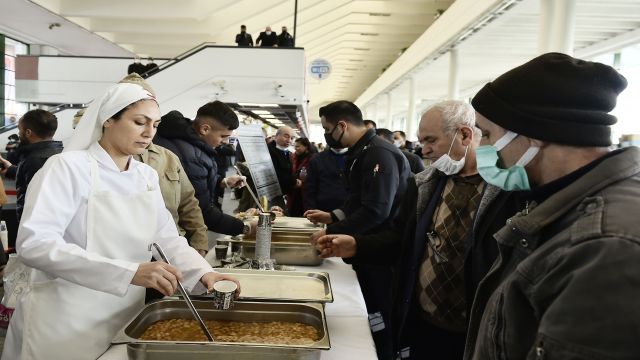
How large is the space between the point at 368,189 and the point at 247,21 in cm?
967

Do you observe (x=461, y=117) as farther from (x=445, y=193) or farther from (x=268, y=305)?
(x=268, y=305)

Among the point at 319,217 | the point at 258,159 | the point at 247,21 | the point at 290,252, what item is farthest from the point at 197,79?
the point at 290,252

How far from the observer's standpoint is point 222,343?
1077 millimetres

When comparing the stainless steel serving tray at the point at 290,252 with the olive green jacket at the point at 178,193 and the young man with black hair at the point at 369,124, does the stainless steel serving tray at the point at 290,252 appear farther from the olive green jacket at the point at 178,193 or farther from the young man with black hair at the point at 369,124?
the young man with black hair at the point at 369,124

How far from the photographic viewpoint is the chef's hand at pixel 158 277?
1204mm

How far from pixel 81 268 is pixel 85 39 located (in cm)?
1193

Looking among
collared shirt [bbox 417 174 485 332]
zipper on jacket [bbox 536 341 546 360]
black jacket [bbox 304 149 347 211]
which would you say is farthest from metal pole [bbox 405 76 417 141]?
zipper on jacket [bbox 536 341 546 360]

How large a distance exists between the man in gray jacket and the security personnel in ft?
4.64

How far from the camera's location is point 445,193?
1827 millimetres

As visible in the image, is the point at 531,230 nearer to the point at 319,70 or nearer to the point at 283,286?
the point at 283,286

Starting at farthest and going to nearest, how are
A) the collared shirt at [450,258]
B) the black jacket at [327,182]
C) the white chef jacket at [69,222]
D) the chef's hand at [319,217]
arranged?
the black jacket at [327,182]
the chef's hand at [319,217]
the collared shirt at [450,258]
the white chef jacket at [69,222]

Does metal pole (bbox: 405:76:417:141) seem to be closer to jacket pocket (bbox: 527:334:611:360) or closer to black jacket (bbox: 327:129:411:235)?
black jacket (bbox: 327:129:411:235)

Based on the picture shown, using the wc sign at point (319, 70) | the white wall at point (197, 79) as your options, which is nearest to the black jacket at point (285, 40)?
the white wall at point (197, 79)

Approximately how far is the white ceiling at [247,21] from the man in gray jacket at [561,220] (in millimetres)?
9353
